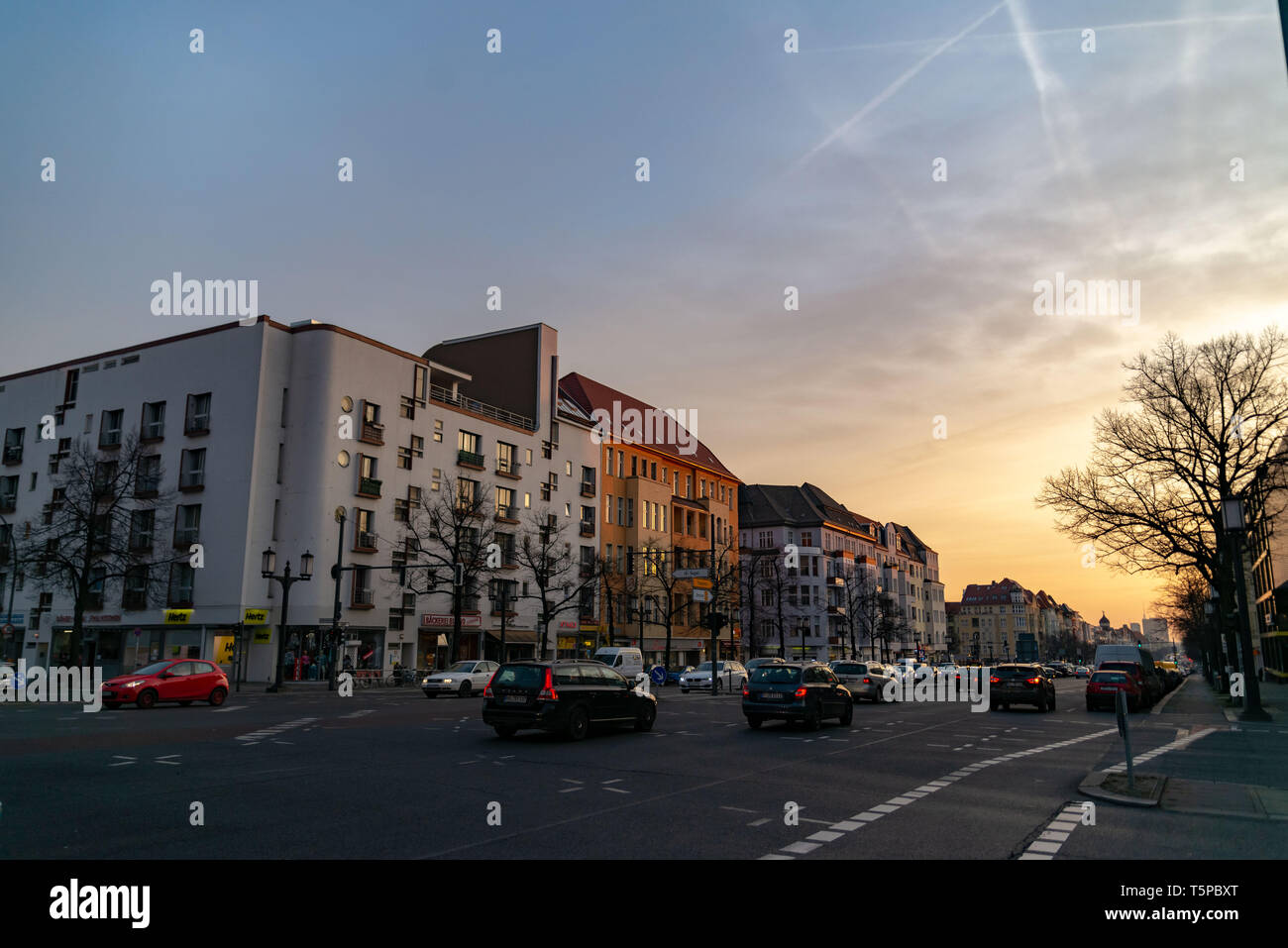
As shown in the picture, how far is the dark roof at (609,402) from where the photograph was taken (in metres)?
76.3

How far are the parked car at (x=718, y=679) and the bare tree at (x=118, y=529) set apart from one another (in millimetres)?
Result: 27579

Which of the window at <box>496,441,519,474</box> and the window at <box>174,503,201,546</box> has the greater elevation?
the window at <box>496,441,519,474</box>

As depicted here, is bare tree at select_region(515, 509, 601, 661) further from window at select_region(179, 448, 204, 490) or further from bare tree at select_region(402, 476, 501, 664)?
window at select_region(179, 448, 204, 490)

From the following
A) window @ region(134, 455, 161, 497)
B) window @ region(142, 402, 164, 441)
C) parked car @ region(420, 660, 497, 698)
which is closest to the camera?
Result: parked car @ region(420, 660, 497, 698)

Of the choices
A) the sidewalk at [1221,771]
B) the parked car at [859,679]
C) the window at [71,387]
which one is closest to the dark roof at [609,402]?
the window at [71,387]

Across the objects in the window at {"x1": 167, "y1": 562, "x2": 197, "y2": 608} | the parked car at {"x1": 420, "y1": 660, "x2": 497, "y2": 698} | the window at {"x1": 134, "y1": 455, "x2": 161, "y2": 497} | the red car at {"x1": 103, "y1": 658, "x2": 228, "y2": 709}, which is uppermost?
the window at {"x1": 134, "y1": 455, "x2": 161, "y2": 497}

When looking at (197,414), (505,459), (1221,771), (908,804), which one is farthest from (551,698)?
(505,459)

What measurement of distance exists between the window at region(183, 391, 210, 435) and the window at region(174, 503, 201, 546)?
432 centimetres

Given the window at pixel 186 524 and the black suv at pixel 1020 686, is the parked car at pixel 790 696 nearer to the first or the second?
the black suv at pixel 1020 686

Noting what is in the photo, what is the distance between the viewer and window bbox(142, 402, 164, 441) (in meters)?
52.6

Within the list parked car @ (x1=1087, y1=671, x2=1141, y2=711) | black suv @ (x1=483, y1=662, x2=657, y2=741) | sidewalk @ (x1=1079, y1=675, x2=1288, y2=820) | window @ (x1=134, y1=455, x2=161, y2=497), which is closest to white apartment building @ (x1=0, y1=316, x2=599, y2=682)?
window @ (x1=134, y1=455, x2=161, y2=497)
